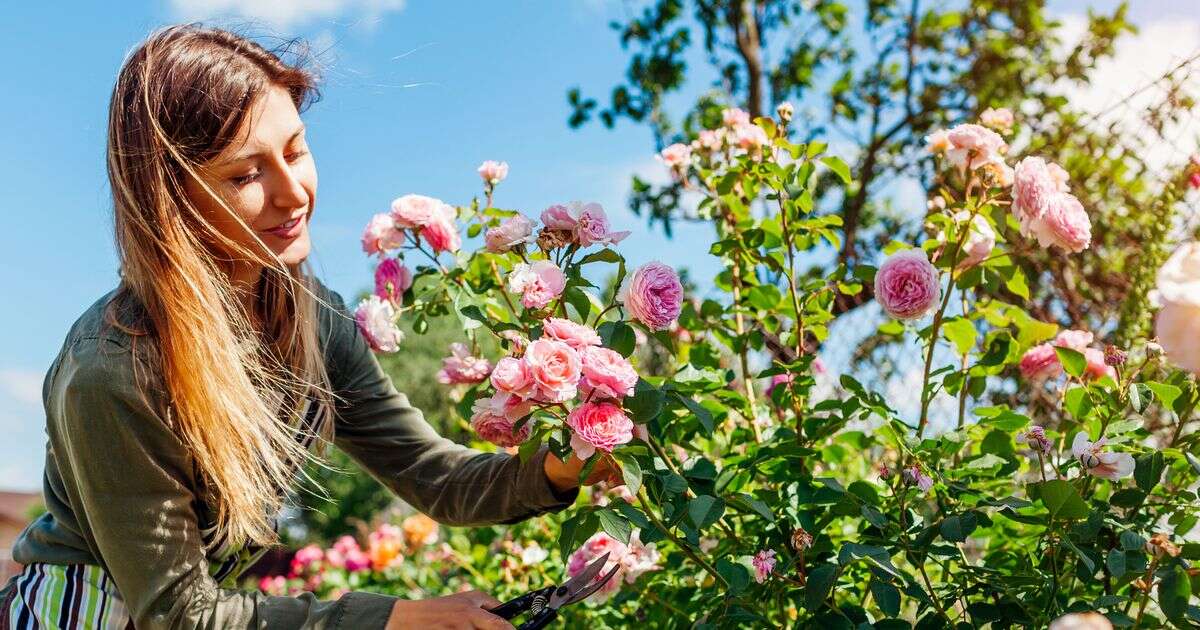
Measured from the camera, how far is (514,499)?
4.87ft

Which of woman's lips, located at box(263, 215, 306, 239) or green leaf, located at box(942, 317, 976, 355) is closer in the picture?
woman's lips, located at box(263, 215, 306, 239)

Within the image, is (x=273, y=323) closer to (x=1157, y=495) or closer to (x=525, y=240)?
(x=525, y=240)

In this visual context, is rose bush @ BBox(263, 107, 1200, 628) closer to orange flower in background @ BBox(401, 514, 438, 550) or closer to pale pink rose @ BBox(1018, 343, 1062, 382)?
pale pink rose @ BBox(1018, 343, 1062, 382)

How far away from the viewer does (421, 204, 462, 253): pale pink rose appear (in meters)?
1.71

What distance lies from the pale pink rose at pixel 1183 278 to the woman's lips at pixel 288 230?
1077mm

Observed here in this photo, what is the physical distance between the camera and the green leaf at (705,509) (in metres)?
1.21

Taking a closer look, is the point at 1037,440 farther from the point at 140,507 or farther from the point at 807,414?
the point at 140,507

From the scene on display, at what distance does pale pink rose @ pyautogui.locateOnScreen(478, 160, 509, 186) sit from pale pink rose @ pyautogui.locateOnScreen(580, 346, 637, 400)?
2.47ft

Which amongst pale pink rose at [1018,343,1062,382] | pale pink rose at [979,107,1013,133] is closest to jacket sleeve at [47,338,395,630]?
pale pink rose at [1018,343,1062,382]

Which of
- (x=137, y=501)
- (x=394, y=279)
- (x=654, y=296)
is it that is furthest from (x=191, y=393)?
(x=654, y=296)

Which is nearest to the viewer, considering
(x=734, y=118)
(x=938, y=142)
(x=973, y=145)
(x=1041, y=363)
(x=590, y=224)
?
(x=590, y=224)

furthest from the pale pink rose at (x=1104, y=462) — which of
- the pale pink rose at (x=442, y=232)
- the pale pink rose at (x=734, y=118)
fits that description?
the pale pink rose at (x=442, y=232)

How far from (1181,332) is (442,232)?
44.3 inches

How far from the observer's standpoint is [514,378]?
110cm
